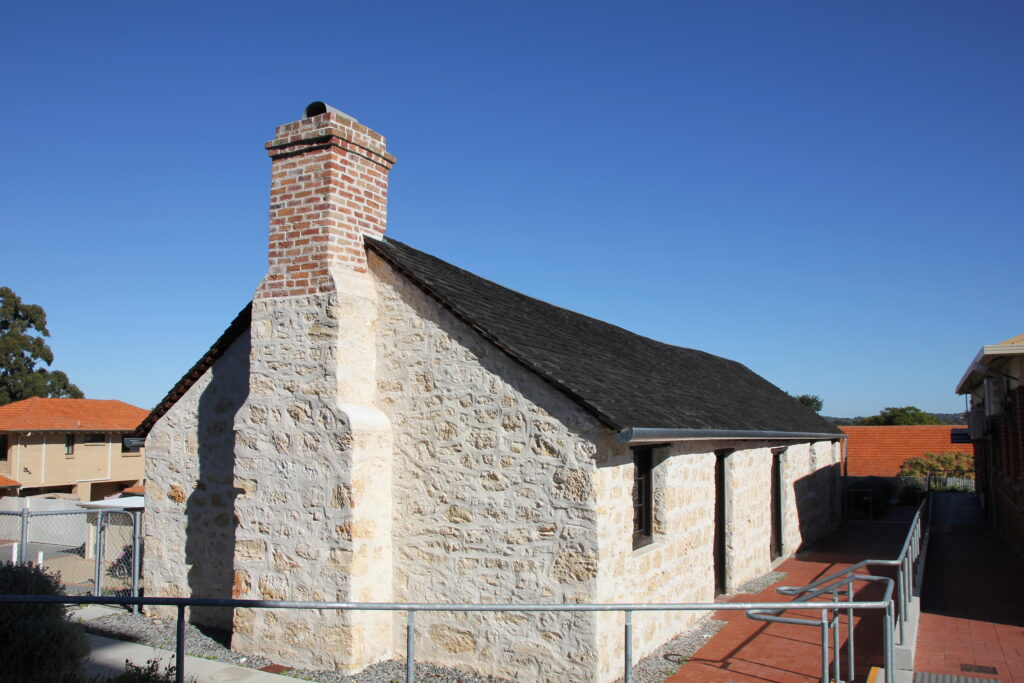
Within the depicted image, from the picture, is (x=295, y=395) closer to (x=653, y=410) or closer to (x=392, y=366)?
(x=392, y=366)

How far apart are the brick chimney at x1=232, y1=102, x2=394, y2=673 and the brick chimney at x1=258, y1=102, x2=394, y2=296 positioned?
0.01 m

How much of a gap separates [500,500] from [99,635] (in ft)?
15.8

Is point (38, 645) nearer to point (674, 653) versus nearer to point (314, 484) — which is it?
point (314, 484)

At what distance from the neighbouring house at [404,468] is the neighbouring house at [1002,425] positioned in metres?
5.66

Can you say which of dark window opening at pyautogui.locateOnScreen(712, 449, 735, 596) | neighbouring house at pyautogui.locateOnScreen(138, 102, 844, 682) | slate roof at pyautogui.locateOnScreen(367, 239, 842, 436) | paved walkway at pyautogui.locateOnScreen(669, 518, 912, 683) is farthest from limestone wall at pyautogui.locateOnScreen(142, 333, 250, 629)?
dark window opening at pyautogui.locateOnScreen(712, 449, 735, 596)

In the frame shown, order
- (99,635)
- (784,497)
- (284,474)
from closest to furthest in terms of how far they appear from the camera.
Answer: (284,474)
(99,635)
(784,497)

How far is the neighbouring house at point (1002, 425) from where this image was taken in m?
11.4

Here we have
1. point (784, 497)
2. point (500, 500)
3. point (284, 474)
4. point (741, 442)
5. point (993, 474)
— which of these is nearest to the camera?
point (500, 500)

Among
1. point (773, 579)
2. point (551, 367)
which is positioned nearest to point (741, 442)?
point (773, 579)

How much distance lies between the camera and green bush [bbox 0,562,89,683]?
4859 mm

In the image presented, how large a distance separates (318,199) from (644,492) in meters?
4.66

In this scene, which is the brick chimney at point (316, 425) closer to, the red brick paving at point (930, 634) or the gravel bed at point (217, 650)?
the gravel bed at point (217, 650)

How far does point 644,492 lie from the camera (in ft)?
27.2

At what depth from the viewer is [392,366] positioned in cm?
793
